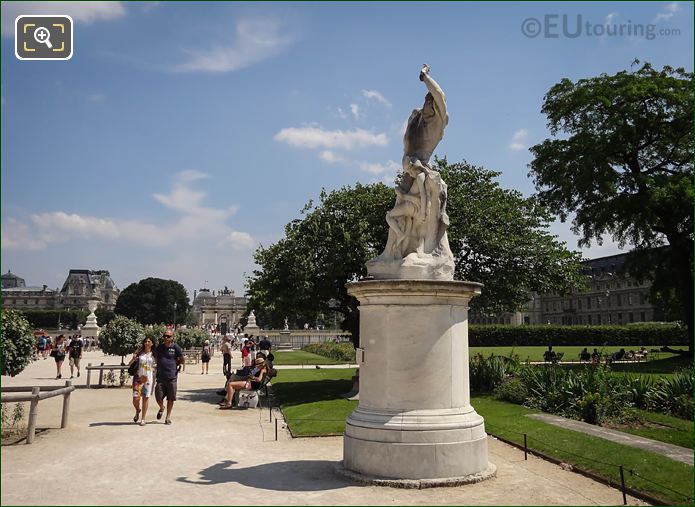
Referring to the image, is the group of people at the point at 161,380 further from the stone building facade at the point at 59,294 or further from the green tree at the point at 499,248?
the stone building facade at the point at 59,294

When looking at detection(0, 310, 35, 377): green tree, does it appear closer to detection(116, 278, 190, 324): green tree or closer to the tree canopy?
the tree canopy

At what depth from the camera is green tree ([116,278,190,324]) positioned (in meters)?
107

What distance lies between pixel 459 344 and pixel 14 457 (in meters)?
7.32

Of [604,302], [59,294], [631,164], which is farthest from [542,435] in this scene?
[59,294]

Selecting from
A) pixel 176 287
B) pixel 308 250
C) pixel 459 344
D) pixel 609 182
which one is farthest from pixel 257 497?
pixel 176 287

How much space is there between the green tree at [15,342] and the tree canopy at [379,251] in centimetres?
776

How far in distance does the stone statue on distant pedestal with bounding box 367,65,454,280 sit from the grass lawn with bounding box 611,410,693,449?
6223mm

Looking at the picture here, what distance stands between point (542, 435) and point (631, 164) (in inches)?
921

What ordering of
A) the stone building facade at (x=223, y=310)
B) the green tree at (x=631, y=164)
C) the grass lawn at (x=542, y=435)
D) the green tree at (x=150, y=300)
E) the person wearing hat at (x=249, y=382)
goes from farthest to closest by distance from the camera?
the stone building facade at (x=223, y=310)
the green tree at (x=150, y=300)
the green tree at (x=631, y=164)
the person wearing hat at (x=249, y=382)
the grass lawn at (x=542, y=435)

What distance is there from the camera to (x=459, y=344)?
28.3 feet

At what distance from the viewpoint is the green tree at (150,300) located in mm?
106625

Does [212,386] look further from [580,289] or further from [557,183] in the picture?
[557,183]

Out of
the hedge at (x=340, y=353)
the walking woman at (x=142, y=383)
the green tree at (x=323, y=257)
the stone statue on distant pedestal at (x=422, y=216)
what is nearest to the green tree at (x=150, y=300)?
the hedge at (x=340, y=353)

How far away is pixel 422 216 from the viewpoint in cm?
915
